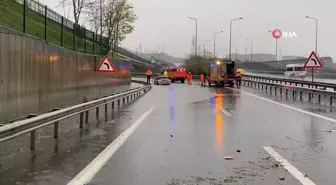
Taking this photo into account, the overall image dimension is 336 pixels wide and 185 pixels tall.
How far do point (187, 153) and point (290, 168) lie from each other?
7.42ft

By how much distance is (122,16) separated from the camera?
214 feet

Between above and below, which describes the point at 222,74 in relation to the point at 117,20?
below

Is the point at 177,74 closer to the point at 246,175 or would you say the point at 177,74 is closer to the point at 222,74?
the point at 222,74

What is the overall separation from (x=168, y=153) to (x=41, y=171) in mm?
2764

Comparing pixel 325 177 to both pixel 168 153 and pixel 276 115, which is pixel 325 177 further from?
pixel 276 115

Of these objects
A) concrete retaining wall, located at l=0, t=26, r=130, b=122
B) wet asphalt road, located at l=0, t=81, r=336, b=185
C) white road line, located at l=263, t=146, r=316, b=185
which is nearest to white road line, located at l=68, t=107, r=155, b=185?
wet asphalt road, located at l=0, t=81, r=336, b=185

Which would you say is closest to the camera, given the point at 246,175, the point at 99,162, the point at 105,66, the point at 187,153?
the point at 246,175

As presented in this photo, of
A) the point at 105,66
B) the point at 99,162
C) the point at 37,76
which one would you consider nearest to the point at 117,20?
the point at 105,66

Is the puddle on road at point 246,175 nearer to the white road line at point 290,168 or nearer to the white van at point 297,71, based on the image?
the white road line at point 290,168

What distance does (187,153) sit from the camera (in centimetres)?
920

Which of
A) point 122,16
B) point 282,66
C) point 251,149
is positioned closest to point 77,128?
point 251,149

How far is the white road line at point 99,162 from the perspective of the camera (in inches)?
271

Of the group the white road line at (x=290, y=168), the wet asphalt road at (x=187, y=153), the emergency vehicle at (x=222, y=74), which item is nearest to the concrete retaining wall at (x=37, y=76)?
the wet asphalt road at (x=187, y=153)

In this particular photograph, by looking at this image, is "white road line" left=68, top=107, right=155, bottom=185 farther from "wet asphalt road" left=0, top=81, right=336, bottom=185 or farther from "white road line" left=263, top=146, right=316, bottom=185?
"white road line" left=263, top=146, right=316, bottom=185
